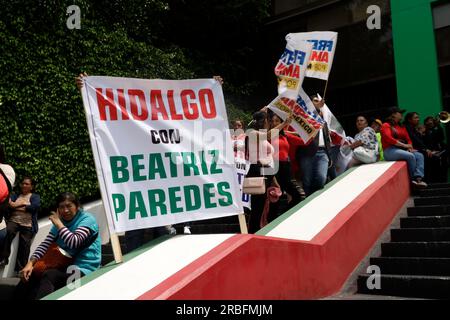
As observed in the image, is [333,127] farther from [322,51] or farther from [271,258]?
[271,258]

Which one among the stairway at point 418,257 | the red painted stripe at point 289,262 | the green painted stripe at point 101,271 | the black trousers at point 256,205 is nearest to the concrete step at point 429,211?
the stairway at point 418,257

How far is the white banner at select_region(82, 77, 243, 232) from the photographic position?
4.34m

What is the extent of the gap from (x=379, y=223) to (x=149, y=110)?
11.2 ft

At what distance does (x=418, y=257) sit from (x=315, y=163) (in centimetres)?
220

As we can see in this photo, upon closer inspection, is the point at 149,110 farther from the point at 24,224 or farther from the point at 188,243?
the point at 24,224

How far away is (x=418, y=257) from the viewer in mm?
5598

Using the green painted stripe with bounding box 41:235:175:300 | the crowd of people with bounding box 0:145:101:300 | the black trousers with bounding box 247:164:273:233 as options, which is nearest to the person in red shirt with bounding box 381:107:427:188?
the black trousers with bounding box 247:164:273:233

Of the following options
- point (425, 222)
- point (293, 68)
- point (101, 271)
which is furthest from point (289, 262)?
point (293, 68)

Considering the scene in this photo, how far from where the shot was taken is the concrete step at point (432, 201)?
6.93 metres

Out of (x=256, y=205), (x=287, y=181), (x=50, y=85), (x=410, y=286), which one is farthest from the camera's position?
(x=50, y=85)

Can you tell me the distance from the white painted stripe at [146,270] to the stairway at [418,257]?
6.54 feet

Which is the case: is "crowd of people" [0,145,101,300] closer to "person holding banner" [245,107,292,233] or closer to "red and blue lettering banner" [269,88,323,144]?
"person holding banner" [245,107,292,233]

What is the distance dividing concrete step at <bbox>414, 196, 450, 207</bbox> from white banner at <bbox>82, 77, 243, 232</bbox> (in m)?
3.57

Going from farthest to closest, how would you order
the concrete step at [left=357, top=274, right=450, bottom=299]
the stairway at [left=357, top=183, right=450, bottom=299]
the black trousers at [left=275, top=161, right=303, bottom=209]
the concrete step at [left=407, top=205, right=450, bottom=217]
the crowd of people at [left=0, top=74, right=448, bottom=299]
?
the black trousers at [left=275, top=161, right=303, bottom=209]
the concrete step at [left=407, top=205, right=450, bottom=217]
the stairway at [left=357, top=183, right=450, bottom=299]
the concrete step at [left=357, top=274, right=450, bottom=299]
the crowd of people at [left=0, top=74, right=448, bottom=299]
